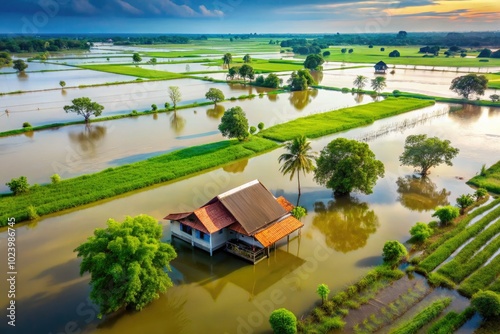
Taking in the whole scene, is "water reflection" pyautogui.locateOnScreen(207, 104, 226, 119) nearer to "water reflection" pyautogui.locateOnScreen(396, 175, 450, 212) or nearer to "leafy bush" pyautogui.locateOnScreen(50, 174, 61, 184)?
"leafy bush" pyautogui.locateOnScreen(50, 174, 61, 184)

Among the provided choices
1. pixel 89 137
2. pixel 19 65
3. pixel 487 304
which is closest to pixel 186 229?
pixel 487 304

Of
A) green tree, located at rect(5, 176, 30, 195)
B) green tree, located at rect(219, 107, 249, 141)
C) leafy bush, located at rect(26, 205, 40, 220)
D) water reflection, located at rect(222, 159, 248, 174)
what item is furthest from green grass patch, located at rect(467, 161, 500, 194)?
green tree, located at rect(5, 176, 30, 195)

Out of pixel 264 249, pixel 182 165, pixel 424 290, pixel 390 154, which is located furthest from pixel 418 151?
pixel 182 165

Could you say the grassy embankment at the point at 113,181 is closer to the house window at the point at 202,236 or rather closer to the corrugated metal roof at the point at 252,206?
the house window at the point at 202,236

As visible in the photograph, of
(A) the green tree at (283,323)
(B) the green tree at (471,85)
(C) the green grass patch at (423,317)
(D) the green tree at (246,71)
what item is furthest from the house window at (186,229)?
(D) the green tree at (246,71)

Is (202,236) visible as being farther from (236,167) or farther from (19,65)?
(19,65)

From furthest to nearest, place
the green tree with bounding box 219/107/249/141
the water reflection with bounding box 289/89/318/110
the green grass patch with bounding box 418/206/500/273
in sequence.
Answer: the water reflection with bounding box 289/89/318/110 → the green tree with bounding box 219/107/249/141 → the green grass patch with bounding box 418/206/500/273
